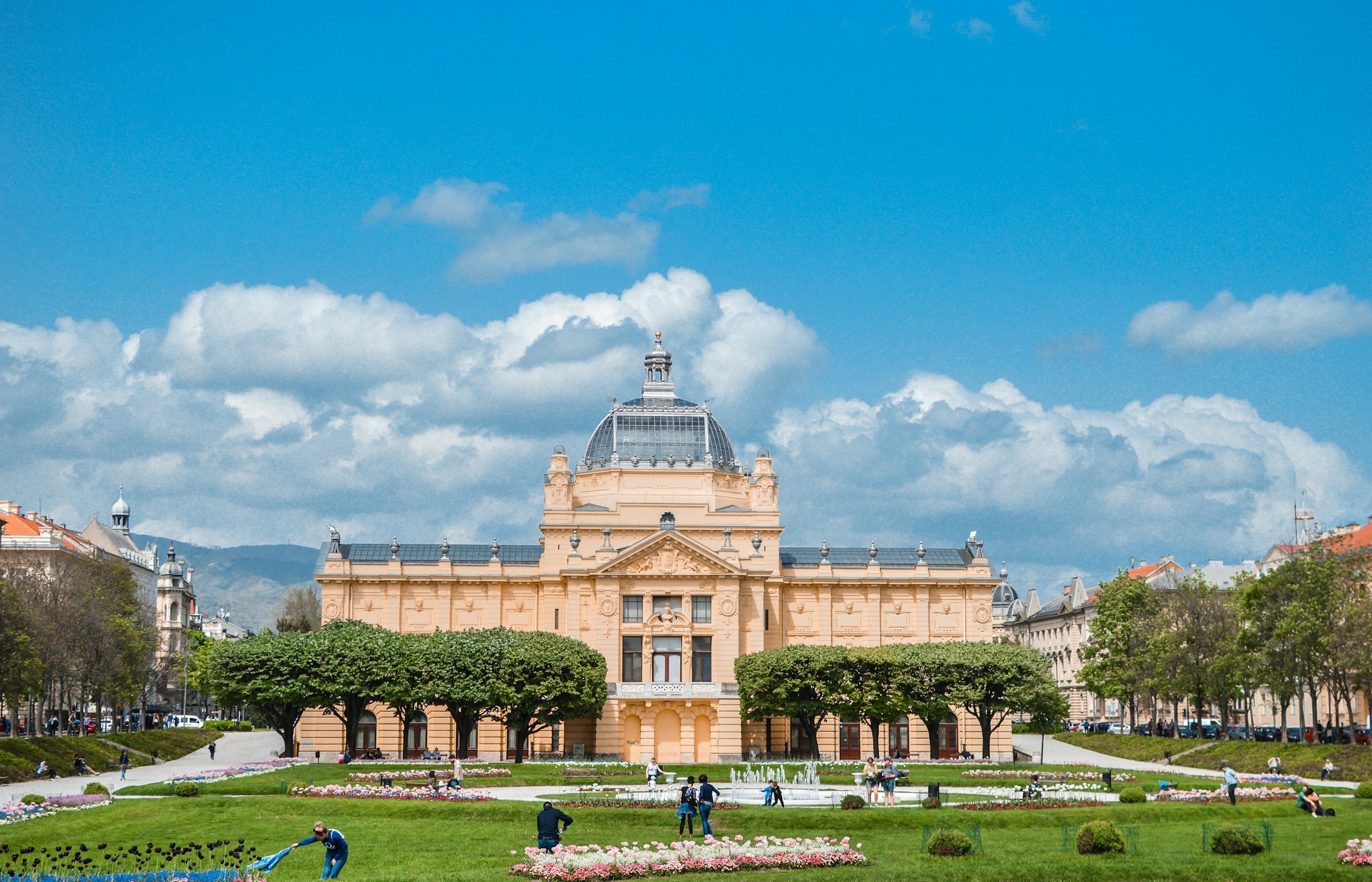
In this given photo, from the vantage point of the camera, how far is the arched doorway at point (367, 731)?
96.5 meters

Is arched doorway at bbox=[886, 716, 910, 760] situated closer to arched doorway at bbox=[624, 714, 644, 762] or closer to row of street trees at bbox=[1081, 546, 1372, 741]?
arched doorway at bbox=[624, 714, 644, 762]

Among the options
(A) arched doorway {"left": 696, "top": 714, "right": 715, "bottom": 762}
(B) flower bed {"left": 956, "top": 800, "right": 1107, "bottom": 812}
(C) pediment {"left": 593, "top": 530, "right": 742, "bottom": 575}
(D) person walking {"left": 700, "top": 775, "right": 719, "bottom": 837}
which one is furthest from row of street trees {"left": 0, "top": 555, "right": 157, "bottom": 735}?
(B) flower bed {"left": 956, "top": 800, "right": 1107, "bottom": 812}

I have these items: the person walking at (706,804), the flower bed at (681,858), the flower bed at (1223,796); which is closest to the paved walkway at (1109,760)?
the flower bed at (1223,796)

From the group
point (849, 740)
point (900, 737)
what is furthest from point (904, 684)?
point (849, 740)

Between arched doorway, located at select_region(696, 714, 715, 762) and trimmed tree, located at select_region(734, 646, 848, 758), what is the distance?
208 inches

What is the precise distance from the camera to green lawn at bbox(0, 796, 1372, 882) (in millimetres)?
35344

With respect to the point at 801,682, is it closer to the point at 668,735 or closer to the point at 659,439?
the point at 668,735

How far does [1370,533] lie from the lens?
113 meters

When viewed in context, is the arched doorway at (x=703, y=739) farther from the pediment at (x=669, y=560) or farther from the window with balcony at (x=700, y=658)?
the pediment at (x=669, y=560)

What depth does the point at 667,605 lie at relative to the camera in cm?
9556

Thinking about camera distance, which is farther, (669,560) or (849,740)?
(849,740)

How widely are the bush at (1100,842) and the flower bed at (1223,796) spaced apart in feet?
51.7

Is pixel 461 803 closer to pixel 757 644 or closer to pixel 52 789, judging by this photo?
pixel 52 789

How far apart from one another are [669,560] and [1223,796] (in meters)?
48.2
